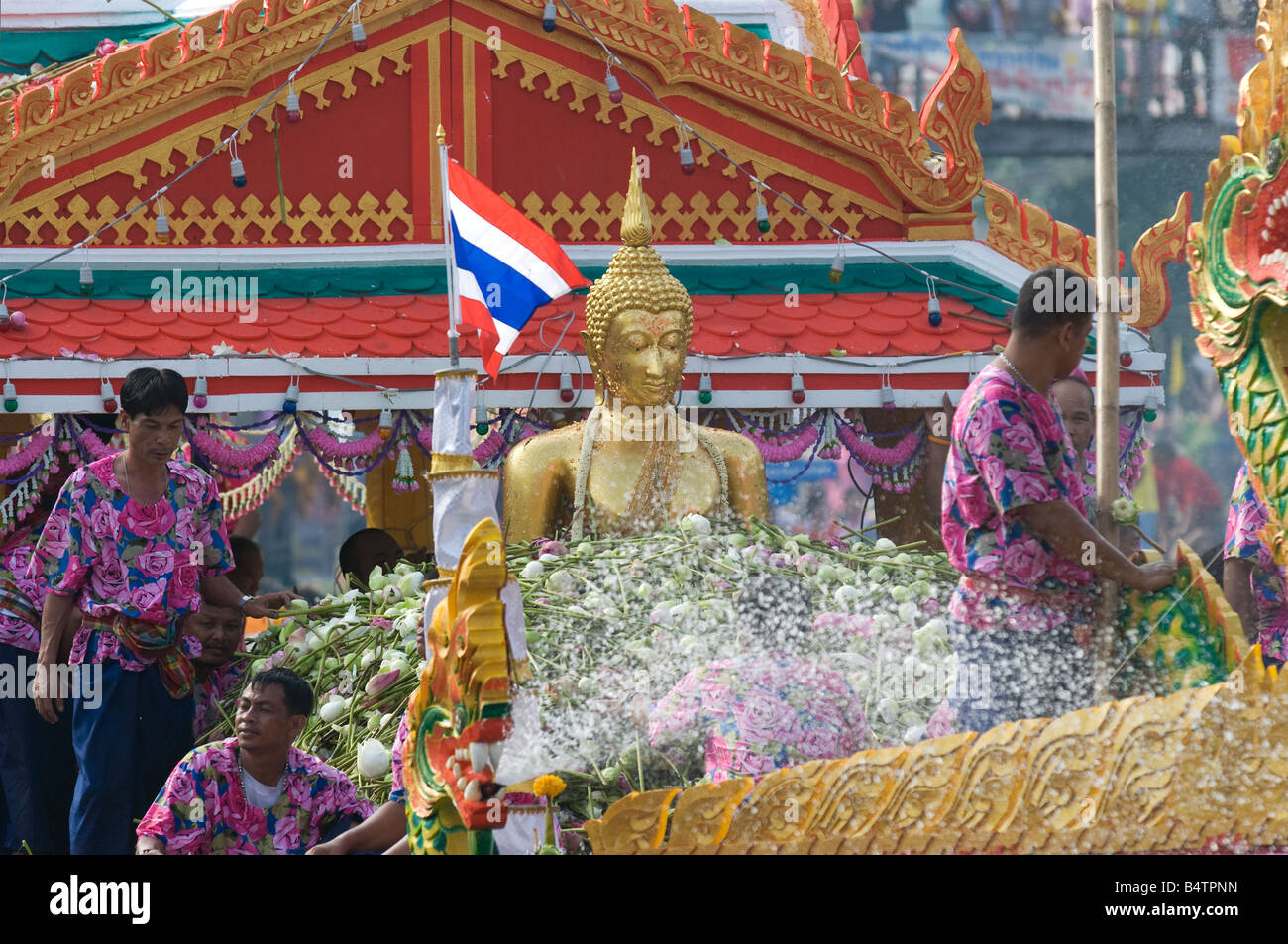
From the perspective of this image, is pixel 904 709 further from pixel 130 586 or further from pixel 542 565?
pixel 130 586

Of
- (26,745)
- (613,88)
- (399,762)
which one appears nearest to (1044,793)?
(399,762)

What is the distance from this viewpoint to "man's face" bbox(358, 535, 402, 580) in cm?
853

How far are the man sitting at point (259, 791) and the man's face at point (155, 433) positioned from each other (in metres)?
1.09

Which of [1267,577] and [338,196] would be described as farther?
[338,196]

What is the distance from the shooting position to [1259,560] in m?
5.70

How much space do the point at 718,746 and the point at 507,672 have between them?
4.47ft

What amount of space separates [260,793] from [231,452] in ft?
11.1

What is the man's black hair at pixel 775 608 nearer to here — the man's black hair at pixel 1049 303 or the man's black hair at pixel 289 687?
the man's black hair at pixel 289 687

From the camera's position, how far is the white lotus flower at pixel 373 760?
5.41m

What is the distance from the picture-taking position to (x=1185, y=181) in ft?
48.0

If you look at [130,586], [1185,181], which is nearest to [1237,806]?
[130,586]

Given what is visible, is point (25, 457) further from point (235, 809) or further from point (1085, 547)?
point (1085, 547)
